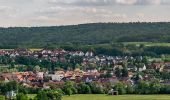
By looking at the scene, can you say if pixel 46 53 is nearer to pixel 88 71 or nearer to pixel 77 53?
pixel 77 53

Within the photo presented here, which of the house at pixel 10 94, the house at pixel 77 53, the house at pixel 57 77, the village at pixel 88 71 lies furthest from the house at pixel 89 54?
the house at pixel 10 94

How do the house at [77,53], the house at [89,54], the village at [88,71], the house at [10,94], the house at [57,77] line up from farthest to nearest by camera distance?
the house at [77,53] < the house at [89,54] < the house at [57,77] < the village at [88,71] < the house at [10,94]

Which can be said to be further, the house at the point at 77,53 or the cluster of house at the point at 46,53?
the house at the point at 77,53

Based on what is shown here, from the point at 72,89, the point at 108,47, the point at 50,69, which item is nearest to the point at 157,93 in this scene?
the point at 72,89

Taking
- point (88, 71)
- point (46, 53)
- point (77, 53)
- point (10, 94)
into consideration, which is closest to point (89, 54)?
point (77, 53)

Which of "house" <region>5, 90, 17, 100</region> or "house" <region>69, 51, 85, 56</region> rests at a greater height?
"house" <region>69, 51, 85, 56</region>

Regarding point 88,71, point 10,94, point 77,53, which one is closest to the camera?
point 10,94

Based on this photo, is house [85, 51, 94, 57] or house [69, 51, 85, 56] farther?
house [69, 51, 85, 56]

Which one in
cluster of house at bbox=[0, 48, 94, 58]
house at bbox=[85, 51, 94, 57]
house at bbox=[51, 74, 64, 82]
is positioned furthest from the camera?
house at bbox=[85, 51, 94, 57]

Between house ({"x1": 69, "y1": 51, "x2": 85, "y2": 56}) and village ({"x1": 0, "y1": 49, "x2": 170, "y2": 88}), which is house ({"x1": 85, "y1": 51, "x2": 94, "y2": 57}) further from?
house ({"x1": 69, "y1": 51, "x2": 85, "y2": 56})

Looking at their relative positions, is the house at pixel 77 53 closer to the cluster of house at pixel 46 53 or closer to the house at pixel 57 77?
the cluster of house at pixel 46 53

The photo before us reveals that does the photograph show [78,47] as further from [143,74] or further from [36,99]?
[36,99]

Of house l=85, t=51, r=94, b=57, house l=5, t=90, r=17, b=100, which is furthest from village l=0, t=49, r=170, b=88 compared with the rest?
house l=5, t=90, r=17, b=100
